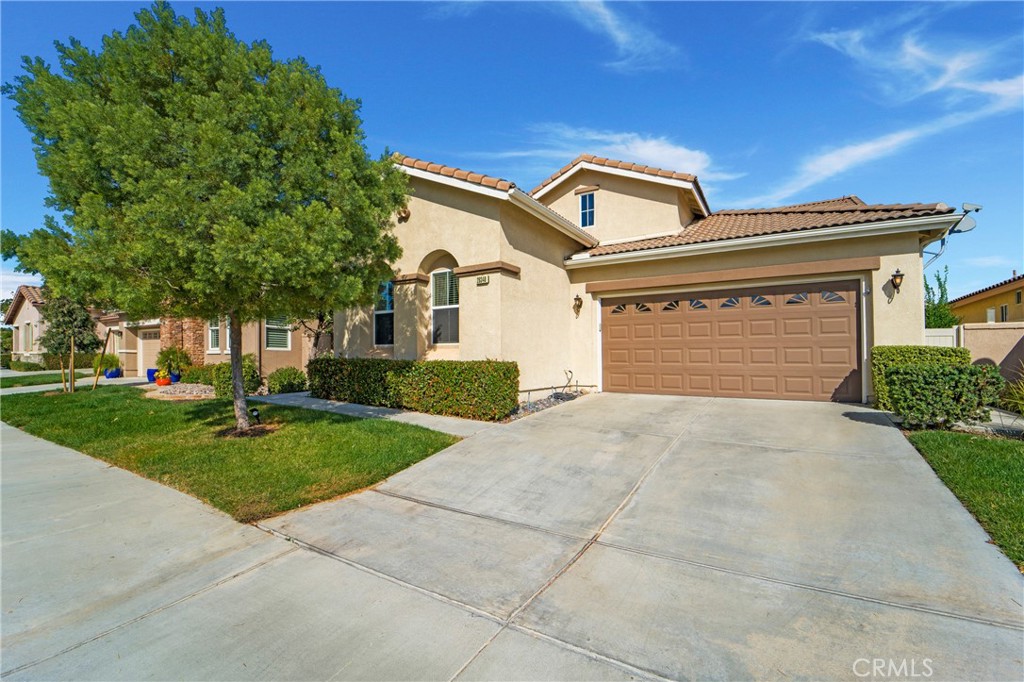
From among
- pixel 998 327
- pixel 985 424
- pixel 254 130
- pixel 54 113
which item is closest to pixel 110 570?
pixel 254 130

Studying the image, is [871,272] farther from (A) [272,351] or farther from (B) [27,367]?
(B) [27,367]

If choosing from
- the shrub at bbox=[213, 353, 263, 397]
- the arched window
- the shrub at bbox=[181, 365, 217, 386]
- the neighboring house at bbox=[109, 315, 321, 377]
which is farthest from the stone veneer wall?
the arched window

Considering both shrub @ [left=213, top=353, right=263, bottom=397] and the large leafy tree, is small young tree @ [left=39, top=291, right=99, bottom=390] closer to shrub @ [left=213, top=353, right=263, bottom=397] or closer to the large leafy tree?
shrub @ [left=213, top=353, right=263, bottom=397]

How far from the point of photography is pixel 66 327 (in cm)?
2447

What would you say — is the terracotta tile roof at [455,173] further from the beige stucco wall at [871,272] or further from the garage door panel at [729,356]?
the garage door panel at [729,356]

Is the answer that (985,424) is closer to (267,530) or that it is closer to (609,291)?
(609,291)

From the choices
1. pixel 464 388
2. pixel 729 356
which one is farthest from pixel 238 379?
pixel 729 356

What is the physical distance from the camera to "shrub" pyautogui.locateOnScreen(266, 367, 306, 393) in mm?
13805

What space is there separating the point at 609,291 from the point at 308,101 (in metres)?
7.81

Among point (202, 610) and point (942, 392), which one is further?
point (942, 392)

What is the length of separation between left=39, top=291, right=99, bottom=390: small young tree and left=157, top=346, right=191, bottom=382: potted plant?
1059 cm

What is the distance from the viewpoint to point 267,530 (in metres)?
4.22

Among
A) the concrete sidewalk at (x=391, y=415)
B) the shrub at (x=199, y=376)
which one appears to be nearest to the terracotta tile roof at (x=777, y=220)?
the concrete sidewalk at (x=391, y=415)

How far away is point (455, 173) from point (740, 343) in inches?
287
